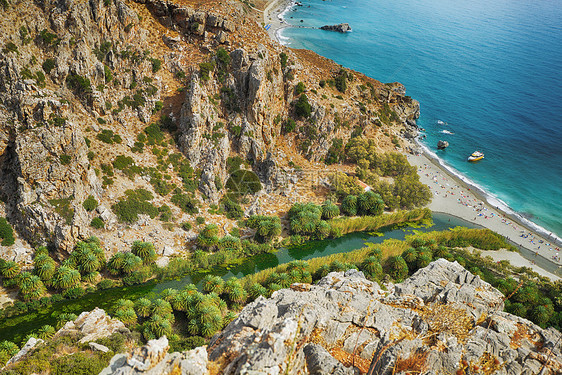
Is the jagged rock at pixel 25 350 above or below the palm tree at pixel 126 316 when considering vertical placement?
above

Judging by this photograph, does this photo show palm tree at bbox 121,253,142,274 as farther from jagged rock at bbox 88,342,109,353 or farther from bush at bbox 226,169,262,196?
bush at bbox 226,169,262,196

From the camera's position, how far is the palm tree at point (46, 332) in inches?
1663

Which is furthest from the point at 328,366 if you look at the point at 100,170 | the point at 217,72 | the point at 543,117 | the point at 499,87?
the point at 499,87

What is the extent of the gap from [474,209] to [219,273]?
71317 mm

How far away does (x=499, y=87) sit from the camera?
164125 mm

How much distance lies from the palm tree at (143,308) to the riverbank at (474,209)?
242 feet

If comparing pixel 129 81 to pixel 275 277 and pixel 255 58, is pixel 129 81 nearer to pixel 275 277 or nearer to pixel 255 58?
pixel 255 58

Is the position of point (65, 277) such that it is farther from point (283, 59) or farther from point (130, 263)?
point (283, 59)

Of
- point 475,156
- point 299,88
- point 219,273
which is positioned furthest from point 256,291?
point 475,156

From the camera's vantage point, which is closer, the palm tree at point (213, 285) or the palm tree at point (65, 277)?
the palm tree at point (65, 277)

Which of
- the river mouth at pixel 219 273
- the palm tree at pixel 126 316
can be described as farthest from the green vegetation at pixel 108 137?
the palm tree at pixel 126 316

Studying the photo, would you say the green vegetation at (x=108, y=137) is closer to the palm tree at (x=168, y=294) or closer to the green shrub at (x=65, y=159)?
the green shrub at (x=65, y=159)

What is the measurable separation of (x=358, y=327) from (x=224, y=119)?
61796 mm

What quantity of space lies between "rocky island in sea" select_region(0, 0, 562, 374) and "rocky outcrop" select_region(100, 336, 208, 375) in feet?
0.39
